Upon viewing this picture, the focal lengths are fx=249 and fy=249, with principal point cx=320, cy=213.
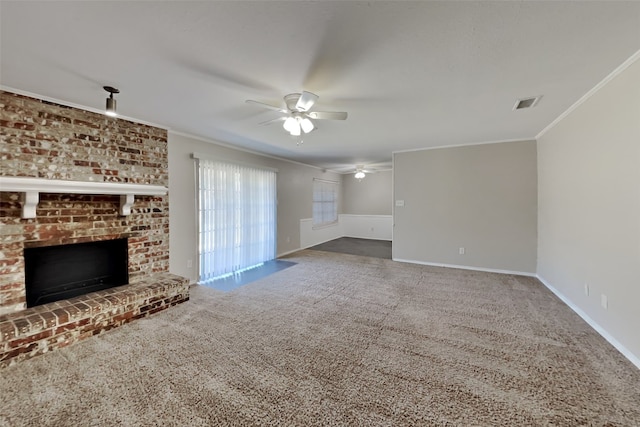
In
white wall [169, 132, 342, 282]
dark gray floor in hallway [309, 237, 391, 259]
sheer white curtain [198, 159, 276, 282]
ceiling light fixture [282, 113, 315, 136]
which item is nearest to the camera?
ceiling light fixture [282, 113, 315, 136]

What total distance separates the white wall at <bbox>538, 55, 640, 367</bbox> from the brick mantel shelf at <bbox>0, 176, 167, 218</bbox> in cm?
494

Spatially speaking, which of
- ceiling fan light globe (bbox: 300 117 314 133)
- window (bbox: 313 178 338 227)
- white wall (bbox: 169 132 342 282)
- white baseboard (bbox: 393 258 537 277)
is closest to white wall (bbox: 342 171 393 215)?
window (bbox: 313 178 338 227)

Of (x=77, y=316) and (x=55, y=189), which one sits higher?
(x=55, y=189)

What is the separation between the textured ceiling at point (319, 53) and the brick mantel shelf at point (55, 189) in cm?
90

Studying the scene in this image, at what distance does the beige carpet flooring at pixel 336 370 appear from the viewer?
1581 millimetres

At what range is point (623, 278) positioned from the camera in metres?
2.18

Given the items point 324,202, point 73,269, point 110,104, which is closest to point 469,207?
point 324,202

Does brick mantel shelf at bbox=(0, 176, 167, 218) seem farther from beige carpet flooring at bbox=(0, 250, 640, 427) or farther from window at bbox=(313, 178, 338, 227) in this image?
window at bbox=(313, 178, 338, 227)

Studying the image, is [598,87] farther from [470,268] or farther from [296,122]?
[470,268]

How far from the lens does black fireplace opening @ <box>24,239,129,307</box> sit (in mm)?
2621

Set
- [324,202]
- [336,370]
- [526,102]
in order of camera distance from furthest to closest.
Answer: [324,202] → [526,102] → [336,370]

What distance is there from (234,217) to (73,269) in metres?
2.35

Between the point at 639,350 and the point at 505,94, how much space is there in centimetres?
249

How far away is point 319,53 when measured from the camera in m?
1.84
